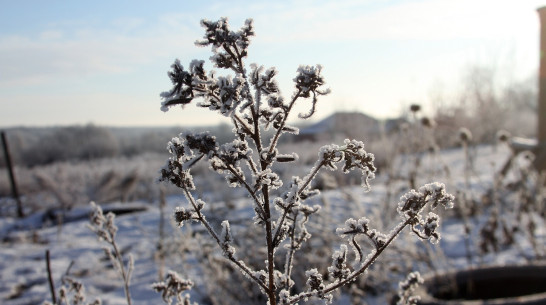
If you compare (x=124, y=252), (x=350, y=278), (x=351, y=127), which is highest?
(x=351, y=127)

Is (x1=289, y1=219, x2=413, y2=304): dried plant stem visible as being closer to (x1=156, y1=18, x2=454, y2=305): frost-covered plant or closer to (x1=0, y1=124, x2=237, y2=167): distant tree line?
(x1=156, y1=18, x2=454, y2=305): frost-covered plant

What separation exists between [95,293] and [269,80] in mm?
3894

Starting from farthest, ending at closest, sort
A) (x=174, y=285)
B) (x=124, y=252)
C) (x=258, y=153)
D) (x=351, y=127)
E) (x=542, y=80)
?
(x=351, y=127), (x=542, y=80), (x=124, y=252), (x=174, y=285), (x=258, y=153)

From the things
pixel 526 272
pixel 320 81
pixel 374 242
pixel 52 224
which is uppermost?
pixel 320 81

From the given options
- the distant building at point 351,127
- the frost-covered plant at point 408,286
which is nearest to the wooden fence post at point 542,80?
the frost-covered plant at point 408,286

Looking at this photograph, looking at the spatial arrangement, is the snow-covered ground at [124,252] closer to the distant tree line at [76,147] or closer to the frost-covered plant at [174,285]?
the frost-covered plant at [174,285]

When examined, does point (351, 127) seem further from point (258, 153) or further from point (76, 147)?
point (258, 153)

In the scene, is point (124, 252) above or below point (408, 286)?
below

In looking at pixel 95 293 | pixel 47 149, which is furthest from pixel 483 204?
pixel 47 149

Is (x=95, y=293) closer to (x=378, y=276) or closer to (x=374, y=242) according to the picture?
(x=378, y=276)

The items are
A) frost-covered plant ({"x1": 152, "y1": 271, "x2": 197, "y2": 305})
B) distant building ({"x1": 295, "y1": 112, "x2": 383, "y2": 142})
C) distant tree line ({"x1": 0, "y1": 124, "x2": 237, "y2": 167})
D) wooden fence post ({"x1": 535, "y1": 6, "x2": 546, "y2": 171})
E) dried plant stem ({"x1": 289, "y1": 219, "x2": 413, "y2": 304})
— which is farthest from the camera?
distant tree line ({"x1": 0, "y1": 124, "x2": 237, "y2": 167})

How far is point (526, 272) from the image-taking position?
9.70 feet

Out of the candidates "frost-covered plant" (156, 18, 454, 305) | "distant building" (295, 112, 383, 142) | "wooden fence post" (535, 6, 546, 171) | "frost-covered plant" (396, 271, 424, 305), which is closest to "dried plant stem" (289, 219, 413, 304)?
"frost-covered plant" (156, 18, 454, 305)

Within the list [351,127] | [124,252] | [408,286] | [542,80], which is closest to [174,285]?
[408,286]
